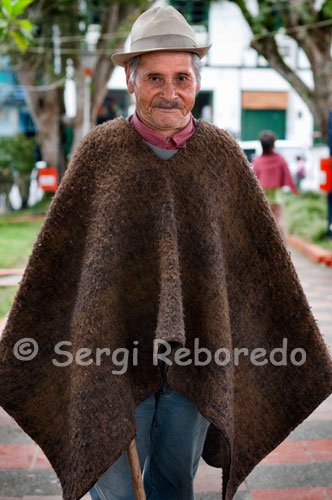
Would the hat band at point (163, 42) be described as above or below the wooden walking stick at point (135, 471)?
above

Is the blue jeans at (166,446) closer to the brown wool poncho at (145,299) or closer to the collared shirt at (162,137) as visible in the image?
the brown wool poncho at (145,299)

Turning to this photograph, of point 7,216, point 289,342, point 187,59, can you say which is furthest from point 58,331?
point 7,216

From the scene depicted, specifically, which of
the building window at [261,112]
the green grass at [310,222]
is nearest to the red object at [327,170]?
the green grass at [310,222]

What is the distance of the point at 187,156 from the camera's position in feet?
6.23

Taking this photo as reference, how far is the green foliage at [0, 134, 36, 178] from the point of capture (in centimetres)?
1578

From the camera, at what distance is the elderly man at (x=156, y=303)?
185 centimetres

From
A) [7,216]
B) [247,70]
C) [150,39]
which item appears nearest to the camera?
[150,39]

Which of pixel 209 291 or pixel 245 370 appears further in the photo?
pixel 245 370

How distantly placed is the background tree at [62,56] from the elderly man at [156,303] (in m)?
13.3

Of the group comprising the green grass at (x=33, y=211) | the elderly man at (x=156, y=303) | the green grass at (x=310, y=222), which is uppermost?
the elderly man at (x=156, y=303)

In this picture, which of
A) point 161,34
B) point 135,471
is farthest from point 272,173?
point 135,471

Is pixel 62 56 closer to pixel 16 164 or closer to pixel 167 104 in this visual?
pixel 16 164

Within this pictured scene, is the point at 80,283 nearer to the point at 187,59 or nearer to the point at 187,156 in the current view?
the point at 187,156

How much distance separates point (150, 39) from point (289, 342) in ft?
3.48
